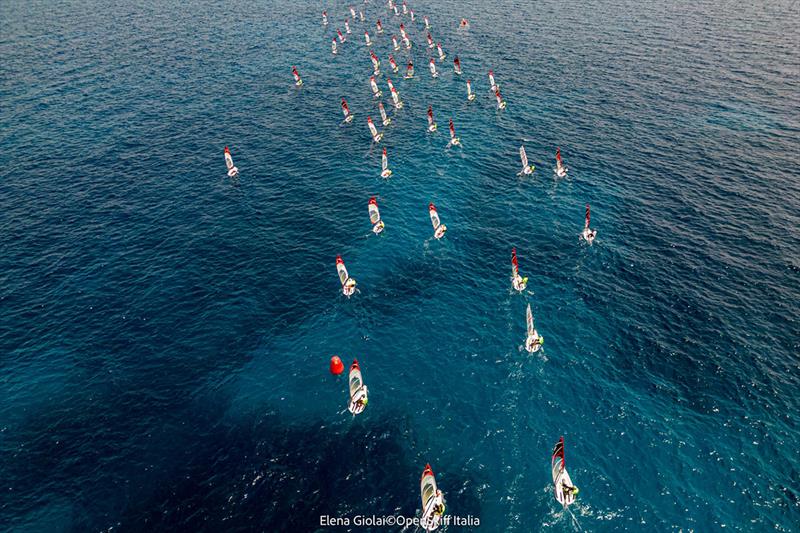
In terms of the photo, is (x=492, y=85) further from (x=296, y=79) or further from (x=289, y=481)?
(x=289, y=481)

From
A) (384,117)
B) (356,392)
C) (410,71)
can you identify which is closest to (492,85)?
(410,71)

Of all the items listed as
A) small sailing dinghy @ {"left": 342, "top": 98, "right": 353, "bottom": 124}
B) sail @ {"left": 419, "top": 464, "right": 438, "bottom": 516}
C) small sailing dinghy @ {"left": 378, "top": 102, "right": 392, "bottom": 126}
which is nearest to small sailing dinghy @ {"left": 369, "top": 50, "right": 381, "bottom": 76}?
small sailing dinghy @ {"left": 378, "top": 102, "right": 392, "bottom": 126}

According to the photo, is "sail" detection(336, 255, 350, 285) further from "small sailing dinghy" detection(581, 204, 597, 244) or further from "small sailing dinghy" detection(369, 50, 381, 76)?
"small sailing dinghy" detection(369, 50, 381, 76)

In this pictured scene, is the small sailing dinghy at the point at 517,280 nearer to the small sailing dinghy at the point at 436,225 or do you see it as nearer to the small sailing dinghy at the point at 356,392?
the small sailing dinghy at the point at 436,225

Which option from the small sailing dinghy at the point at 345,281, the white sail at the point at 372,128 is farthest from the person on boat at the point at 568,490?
the white sail at the point at 372,128

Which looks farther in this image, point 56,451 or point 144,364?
point 144,364

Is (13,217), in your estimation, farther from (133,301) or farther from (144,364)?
(144,364)

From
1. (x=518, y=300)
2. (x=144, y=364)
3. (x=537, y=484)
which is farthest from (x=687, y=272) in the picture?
(x=144, y=364)
